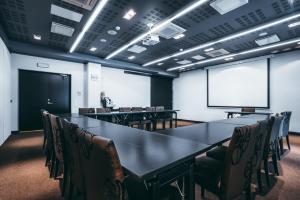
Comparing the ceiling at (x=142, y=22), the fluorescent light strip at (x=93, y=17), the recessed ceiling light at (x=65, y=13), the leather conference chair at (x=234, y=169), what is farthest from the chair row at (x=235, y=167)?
the recessed ceiling light at (x=65, y=13)

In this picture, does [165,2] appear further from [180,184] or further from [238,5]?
[180,184]

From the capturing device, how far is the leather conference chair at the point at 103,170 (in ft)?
2.54

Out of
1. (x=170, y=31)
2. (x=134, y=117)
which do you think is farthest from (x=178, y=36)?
(x=134, y=117)

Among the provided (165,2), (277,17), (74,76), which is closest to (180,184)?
(165,2)

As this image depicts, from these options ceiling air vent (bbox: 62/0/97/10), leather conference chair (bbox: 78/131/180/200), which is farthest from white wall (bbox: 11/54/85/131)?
leather conference chair (bbox: 78/131/180/200)

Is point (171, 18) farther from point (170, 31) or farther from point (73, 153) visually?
point (73, 153)

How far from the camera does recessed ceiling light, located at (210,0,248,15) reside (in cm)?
298

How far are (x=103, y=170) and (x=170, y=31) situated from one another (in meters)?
4.09

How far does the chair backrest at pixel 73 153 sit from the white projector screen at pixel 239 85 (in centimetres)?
740

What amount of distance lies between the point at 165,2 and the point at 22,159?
4.13m

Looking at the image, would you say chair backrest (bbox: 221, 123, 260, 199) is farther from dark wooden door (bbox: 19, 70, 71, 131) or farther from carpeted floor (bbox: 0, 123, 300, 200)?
Answer: dark wooden door (bbox: 19, 70, 71, 131)

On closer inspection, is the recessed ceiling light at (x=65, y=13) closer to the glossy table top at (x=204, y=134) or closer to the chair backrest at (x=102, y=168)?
the glossy table top at (x=204, y=134)

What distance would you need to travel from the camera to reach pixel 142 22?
3.80 metres

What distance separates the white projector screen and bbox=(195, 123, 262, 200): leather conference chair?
6.34 metres
